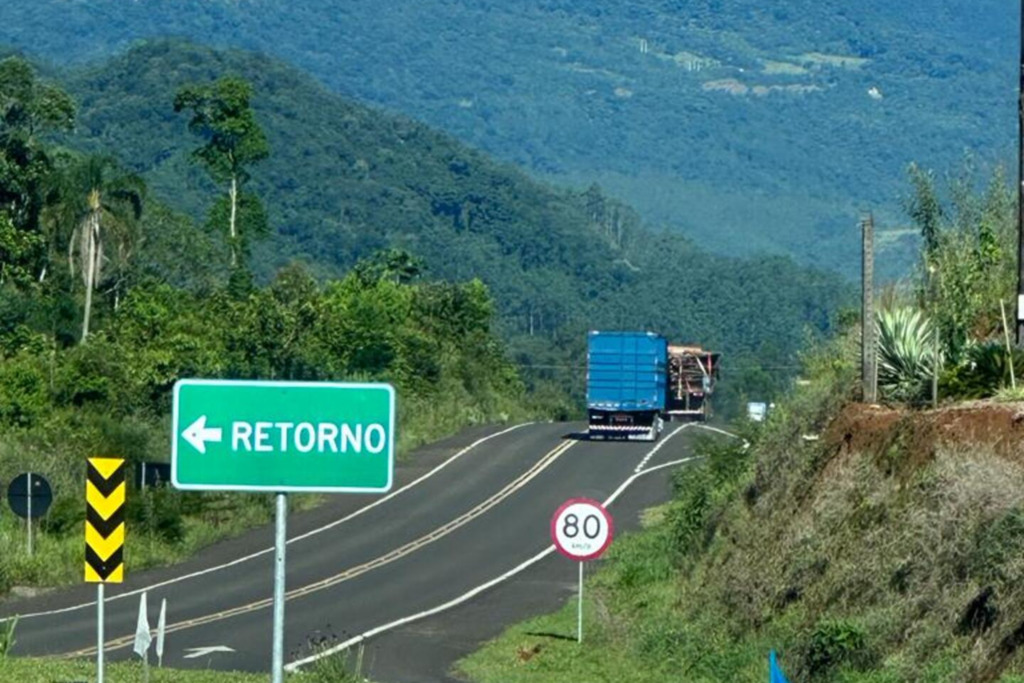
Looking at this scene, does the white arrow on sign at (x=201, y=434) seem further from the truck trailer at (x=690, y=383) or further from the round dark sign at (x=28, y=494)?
the truck trailer at (x=690, y=383)

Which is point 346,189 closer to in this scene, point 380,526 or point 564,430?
point 564,430

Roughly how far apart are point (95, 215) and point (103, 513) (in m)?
50.5

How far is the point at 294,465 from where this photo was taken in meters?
9.53

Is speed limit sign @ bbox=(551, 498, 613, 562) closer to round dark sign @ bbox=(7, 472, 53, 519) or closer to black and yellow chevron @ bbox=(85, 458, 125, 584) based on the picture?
black and yellow chevron @ bbox=(85, 458, 125, 584)

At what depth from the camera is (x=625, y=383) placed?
202 ft

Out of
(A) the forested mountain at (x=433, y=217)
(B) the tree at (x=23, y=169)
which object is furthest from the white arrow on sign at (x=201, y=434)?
(A) the forested mountain at (x=433, y=217)

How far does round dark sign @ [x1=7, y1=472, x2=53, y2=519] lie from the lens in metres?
34.7

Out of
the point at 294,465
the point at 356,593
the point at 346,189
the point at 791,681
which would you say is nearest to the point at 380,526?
the point at 356,593

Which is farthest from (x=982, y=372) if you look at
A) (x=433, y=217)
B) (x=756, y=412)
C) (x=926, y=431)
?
(x=433, y=217)

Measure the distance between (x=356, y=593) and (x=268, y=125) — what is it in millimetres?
147328

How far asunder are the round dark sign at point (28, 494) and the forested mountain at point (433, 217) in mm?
112158

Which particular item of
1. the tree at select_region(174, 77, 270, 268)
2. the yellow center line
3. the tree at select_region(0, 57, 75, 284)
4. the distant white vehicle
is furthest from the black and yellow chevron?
the tree at select_region(174, 77, 270, 268)

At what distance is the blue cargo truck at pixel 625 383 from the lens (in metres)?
61.4

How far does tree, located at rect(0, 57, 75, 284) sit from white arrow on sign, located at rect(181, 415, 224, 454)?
61.1 meters
